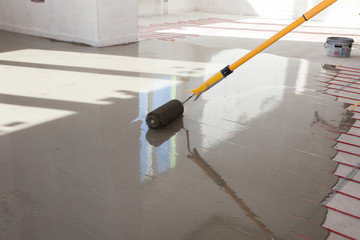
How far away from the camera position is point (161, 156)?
3.33 meters

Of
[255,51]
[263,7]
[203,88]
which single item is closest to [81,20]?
[203,88]

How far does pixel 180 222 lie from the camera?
2.46 m

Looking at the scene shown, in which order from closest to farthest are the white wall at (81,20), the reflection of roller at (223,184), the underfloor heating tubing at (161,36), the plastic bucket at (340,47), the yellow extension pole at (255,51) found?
the reflection of roller at (223,184) < the yellow extension pole at (255,51) < the plastic bucket at (340,47) < the white wall at (81,20) < the underfloor heating tubing at (161,36)

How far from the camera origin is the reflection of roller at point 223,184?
2.46 m

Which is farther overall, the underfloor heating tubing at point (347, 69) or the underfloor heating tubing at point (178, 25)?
the underfloor heating tubing at point (178, 25)

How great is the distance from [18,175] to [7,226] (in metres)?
0.66

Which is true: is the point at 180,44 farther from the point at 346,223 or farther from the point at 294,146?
the point at 346,223

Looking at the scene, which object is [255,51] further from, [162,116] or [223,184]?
[223,184]

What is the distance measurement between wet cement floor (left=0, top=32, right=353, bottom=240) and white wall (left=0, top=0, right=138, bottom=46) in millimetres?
2172

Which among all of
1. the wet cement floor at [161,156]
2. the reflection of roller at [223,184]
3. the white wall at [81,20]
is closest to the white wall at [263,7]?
Answer: the white wall at [81,20]

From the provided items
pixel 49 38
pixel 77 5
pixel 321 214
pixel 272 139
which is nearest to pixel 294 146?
pixel 272 139

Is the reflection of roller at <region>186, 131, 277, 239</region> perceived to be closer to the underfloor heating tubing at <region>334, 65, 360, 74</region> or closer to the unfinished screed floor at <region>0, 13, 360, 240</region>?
the unfinished screed floor at <region>0, 13, 360, 240</region>

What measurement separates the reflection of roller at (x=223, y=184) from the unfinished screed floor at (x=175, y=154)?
0.01 m

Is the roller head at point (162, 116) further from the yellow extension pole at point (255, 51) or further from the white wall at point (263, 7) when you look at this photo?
the white wall at point (263, 7)
